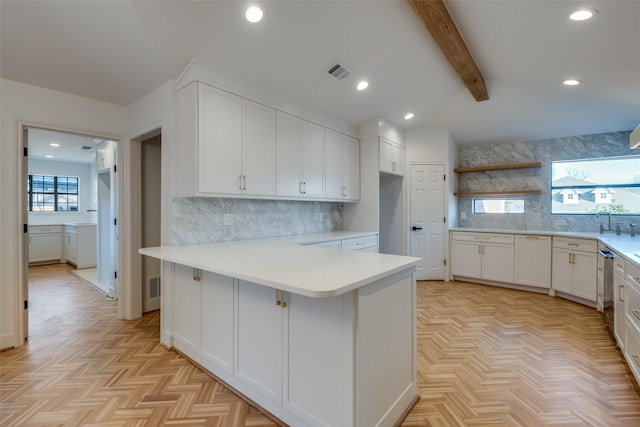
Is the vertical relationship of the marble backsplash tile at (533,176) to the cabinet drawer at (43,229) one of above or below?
above

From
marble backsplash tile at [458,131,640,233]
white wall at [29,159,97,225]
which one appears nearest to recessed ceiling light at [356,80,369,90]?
marble backsplash tile at [458,131,640,233]

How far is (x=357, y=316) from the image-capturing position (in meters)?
1.42

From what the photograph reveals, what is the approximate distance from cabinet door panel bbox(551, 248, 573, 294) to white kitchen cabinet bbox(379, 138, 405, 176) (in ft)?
8.34

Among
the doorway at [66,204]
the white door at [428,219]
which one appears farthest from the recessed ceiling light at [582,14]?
the doorway at [66,204]

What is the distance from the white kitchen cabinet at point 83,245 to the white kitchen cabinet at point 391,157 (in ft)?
20.1

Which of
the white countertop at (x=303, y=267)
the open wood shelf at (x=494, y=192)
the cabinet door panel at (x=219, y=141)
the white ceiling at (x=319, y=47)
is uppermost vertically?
the white ceiling at (x=319, y=47)

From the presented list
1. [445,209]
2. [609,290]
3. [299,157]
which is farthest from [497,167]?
[299,157]

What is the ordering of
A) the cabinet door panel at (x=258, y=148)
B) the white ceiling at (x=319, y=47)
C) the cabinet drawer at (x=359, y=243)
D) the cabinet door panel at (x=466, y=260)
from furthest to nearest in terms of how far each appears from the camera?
the cabinet door panel at (x=466, y=260), the cabinet drawer at (x=359, y=243), the cabinet door panel at (x=258, y=148), the white ceiling at (x=319, y=47)

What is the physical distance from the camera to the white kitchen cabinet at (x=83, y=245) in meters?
6.15

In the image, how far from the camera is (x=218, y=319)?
2.15m

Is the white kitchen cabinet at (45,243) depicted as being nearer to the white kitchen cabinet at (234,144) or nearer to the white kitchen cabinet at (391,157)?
the white kitchen cabinet at (234,144)

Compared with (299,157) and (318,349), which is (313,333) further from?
(299,157)

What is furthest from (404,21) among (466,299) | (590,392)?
(466,299)

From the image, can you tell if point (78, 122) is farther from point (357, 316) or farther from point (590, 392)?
point (590, 392)
